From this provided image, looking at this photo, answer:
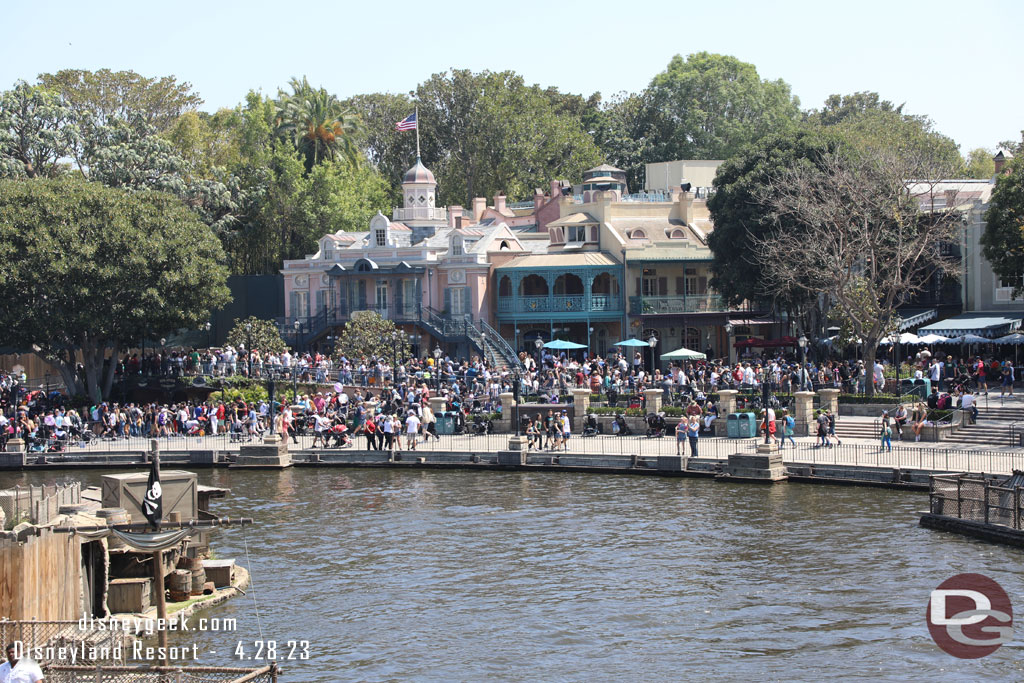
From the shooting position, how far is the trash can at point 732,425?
4078cm

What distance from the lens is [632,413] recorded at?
141 feet

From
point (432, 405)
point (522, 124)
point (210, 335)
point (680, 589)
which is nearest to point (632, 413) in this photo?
point (432, 405)

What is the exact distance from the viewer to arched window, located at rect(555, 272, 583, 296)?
202ft

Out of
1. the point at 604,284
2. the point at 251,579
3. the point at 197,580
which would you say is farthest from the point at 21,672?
the point at 604,284

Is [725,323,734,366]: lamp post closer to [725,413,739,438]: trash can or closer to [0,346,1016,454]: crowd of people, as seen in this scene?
[0,346,1016,454]: crowd of people

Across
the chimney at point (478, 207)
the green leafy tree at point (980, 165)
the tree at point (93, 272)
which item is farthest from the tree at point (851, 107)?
the tree at point (93, 272)

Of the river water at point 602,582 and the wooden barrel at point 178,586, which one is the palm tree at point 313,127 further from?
the wooden barrel at point 178,586

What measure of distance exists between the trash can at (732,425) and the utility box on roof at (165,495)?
21.6 meters

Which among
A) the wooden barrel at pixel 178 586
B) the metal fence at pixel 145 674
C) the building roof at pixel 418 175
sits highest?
Result: the building roof at pixel 418 175

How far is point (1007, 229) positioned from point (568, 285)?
21.3 metres

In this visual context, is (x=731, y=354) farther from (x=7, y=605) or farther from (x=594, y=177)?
(x=7, y=605)

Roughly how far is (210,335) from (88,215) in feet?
61.7

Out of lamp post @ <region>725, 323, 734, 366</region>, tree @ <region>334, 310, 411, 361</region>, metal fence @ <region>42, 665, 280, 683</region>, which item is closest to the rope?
metal fence @ <region>42, 665, 280, 683</region>
